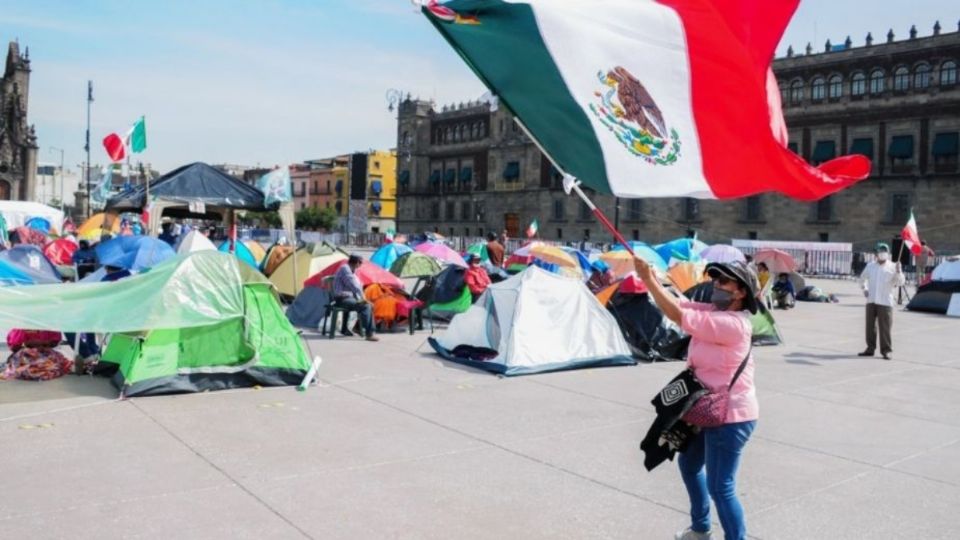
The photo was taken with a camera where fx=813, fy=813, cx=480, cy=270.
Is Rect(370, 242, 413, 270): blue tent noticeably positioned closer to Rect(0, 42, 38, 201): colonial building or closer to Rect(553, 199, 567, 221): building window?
Rect(553, 199, 567, 221): building window

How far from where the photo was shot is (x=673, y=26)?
185 inches

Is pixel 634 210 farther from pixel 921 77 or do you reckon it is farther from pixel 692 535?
pixel 692 535

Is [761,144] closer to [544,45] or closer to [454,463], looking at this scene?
[544,45]

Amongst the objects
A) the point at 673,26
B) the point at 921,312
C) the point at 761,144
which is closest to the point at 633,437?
the point at 761,144

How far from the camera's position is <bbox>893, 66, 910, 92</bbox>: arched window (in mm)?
45469

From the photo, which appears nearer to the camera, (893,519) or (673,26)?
(673,26)

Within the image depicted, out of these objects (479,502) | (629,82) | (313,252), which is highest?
(629,82)

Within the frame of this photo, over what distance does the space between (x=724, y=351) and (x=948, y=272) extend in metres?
18.5

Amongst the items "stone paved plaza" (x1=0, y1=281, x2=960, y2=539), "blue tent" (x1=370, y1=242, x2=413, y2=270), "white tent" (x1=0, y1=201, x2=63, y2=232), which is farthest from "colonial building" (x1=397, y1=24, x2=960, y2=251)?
"stone paved plaza" (x1=0, y1=281, x2=960, y2=539)

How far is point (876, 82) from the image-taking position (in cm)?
4678

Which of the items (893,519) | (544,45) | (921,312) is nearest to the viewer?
(544,45)

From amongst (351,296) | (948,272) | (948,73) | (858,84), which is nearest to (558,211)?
(858,84)

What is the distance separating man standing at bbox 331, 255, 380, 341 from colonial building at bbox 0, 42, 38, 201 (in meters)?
Result: 56.3

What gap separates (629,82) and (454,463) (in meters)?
3.08
